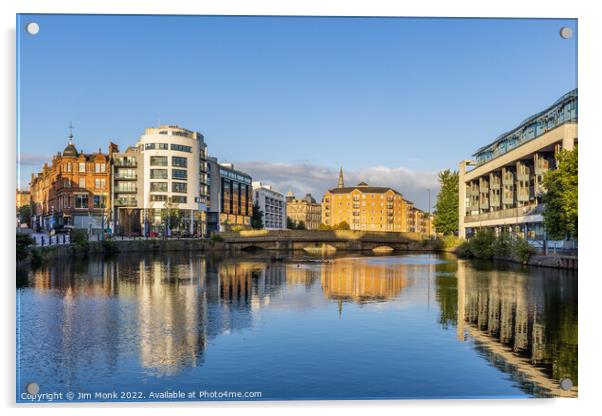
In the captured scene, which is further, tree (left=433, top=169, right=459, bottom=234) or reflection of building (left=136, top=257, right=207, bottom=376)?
tree (left=433, top=169, right=459, bottom=234)

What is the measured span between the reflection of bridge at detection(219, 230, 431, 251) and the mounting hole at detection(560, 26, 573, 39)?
109638 millimetres

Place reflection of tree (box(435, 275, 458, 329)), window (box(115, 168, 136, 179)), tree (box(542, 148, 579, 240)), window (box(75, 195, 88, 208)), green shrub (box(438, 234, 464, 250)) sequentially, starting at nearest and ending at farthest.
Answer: reflection of tree (box(435, 275, 458, 329)) < tree (box(542, 148, 579, 240)) < green shrub (box(438, 234, 464, 250)) < window (box(75, 195, 88, 208)) < window (box(115, 168, 136, 179))

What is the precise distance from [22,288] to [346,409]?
33443 millimetres

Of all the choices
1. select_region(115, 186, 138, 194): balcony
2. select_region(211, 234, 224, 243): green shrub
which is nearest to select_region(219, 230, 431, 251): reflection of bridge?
select_region(211, 234, 224, 243): green shrub

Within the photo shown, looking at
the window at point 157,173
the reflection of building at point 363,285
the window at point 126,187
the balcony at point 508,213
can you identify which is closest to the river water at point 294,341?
the reflection of building at point 363,285

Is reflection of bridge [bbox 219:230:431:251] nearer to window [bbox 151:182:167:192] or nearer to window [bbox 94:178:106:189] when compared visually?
window [bbox 151:182:167:192]

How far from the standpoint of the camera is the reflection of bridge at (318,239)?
127 meters

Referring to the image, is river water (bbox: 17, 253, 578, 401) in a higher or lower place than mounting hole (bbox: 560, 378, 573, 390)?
lower

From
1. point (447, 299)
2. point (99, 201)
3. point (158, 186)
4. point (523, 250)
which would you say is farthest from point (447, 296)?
point (158, 186)

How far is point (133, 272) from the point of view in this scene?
6078 centimetres

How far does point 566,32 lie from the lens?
1736 cm

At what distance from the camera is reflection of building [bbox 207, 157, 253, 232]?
542 ft

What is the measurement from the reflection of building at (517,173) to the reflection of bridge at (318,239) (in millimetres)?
14995
